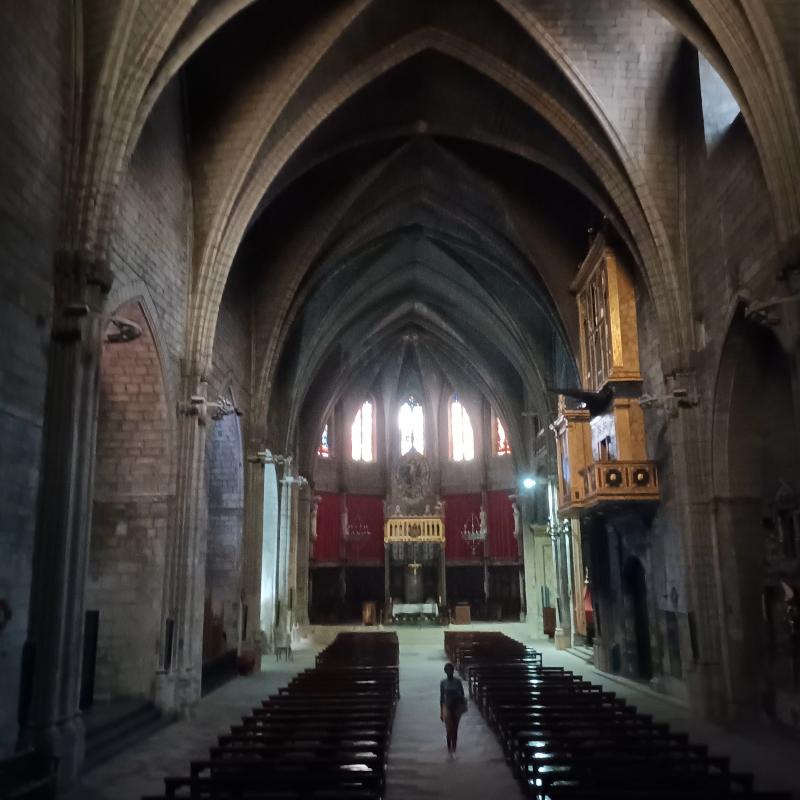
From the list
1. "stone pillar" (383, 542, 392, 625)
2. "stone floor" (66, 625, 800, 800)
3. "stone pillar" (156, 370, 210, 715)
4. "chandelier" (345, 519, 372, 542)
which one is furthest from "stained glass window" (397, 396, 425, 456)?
"stone pillar" (156, 370, 210, 715)

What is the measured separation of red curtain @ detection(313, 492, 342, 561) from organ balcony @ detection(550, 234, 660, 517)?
21016 millimetres

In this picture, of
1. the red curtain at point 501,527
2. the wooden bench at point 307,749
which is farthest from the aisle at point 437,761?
the red curtain at point 501,527

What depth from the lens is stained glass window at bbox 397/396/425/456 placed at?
39812 millimetres

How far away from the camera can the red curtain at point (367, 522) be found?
38.0m

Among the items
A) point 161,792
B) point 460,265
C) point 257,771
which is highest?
point 460,265

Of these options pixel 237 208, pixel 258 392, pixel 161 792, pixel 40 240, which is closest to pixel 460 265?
pixel 258 392

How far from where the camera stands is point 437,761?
403 inches

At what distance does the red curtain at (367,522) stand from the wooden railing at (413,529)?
6.20 ft

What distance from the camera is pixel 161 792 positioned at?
874 cm

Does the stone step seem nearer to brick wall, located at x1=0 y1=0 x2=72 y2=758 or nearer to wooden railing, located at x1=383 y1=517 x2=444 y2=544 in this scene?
brick wall, located at x1=0 y1=0 x2=72 y2=758

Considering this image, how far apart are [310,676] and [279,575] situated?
1353 centimetres

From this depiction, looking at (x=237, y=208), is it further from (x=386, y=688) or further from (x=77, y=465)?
(x=386, y=688)

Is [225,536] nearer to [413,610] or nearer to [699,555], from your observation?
[699,555]

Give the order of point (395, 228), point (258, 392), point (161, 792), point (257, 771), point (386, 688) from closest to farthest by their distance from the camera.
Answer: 1. point (257, 771)
2. point (161, 792)
3. point (386, 688)
4. point (258, 392)
5. point (395, 228)
